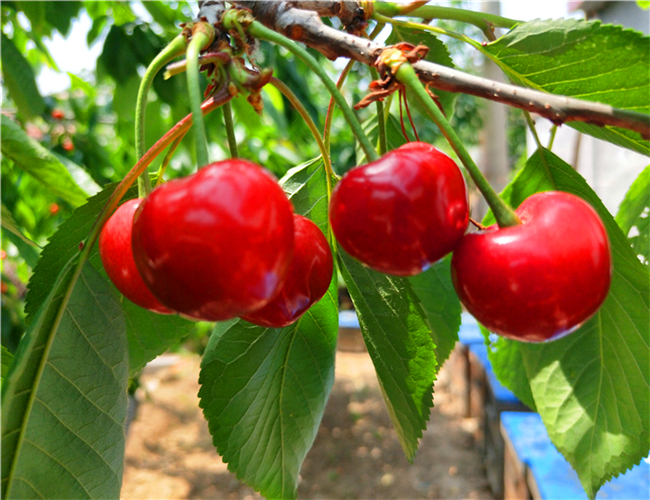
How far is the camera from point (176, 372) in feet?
21.6

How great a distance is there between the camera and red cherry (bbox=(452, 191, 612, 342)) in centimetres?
46

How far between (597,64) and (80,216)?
2.26ft

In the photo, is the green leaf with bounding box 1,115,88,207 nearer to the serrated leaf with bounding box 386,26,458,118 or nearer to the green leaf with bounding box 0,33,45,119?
the green leaf with bounding box 0,33,45,119

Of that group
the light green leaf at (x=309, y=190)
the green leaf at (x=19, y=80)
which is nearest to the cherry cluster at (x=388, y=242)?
the light green leaf at (x=309, y=190)

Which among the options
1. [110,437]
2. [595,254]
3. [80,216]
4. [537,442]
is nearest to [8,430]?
[110,437]

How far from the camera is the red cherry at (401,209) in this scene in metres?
0.46

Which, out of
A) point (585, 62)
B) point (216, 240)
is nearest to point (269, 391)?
point (216, 240)

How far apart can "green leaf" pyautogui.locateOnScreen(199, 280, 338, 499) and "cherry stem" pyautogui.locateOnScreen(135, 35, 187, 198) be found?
281mm

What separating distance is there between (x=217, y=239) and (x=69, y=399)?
37cm

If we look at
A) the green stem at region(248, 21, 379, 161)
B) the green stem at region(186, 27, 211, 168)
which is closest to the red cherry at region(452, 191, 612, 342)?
the green stem at region(248, 21, 379, 161)

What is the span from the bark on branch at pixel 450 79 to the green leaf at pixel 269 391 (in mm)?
369

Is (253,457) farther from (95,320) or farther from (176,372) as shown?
(176,372)

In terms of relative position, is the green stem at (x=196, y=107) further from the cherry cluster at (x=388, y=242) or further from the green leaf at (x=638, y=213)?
the green leaf at (x=638, y=213)

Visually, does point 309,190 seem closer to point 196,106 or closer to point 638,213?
point 196,106
